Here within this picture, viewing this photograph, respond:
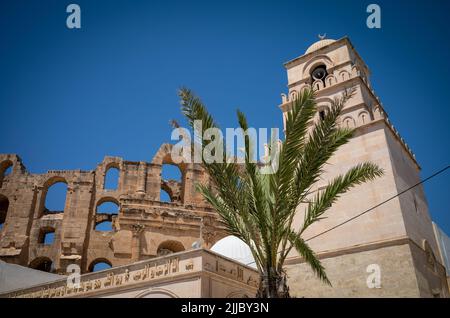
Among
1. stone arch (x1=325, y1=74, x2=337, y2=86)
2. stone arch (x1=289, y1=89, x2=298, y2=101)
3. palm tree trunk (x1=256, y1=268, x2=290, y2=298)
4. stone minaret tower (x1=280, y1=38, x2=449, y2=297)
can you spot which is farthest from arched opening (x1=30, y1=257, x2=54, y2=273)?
palm tree trunk (x1=256, y1=268, x2=290, y2=298)

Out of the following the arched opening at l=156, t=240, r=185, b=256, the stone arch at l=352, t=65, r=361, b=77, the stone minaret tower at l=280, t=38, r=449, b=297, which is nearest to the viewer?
the stone minaret tower at l=280, t=38, r=449, b=297

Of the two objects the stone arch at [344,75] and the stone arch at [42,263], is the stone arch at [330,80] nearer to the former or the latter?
the stone arch at [344,75]

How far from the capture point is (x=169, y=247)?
31.2m

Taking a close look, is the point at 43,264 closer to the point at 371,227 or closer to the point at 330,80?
the point at 330,80

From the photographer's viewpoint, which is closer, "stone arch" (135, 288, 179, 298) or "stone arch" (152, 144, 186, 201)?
"stone arch" (135, 288, 179, 298)

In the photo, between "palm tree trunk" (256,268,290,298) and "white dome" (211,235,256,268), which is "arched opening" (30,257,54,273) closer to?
"white dome" (211,235,256,268)

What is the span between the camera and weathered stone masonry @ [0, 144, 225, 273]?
2970 cm

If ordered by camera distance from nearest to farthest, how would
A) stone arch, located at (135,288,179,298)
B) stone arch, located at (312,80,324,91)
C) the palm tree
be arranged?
1. the palm tree
2. stone arch, located at (135,288,179,298)
3. stone arch, located at (312,80,324,91)

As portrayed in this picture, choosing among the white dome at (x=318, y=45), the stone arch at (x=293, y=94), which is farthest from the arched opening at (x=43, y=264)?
the white dome at (x=318, y=45)

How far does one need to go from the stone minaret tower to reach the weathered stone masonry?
14732mm

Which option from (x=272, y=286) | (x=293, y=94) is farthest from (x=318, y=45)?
(x=272, y=286)

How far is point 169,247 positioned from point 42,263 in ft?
34.7

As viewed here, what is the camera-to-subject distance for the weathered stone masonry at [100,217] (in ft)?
97.5

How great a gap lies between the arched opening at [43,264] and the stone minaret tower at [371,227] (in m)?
23.2
